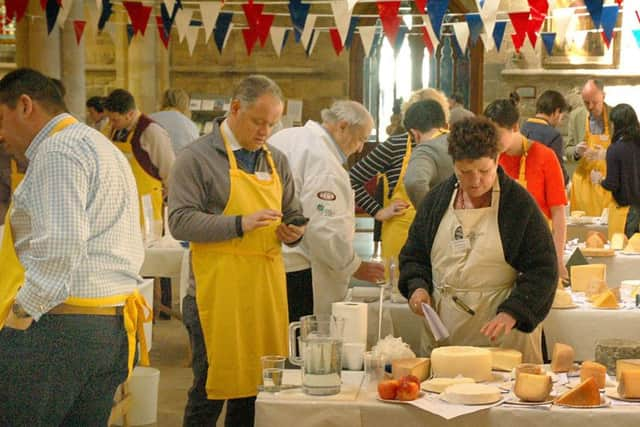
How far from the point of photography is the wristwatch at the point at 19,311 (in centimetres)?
302

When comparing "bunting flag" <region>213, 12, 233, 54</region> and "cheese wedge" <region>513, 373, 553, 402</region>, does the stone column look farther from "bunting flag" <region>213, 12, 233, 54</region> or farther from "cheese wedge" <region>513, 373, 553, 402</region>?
"cheese wedge" <region>513, 373, 553, 402</region>

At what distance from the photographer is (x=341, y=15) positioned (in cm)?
953

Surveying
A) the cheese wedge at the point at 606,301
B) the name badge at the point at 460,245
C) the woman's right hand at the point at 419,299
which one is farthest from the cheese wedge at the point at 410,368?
the cheese wedge at the point at 606,301

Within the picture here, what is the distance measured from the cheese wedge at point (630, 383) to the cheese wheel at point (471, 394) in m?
0.36

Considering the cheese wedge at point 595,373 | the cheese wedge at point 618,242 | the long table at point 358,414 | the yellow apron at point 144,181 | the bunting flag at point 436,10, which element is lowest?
the long table at point 358,414

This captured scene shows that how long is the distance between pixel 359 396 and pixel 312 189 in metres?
1.39

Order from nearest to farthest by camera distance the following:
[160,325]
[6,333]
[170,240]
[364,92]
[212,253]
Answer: [6,333]
[212,253]
[170,240]
[160,325]
[364,92]

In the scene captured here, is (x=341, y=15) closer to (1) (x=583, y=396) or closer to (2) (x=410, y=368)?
(2) (x=410, y=368)

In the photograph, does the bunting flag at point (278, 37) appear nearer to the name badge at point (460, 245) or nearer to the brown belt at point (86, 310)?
the name badge at point (460, 245)

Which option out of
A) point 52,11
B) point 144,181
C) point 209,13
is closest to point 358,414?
point 144,181

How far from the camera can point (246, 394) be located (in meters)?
4.18

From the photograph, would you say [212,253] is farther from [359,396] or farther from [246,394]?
[359,396]

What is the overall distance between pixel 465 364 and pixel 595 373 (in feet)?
1.28

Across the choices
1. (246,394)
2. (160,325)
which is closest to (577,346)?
(246,394)
